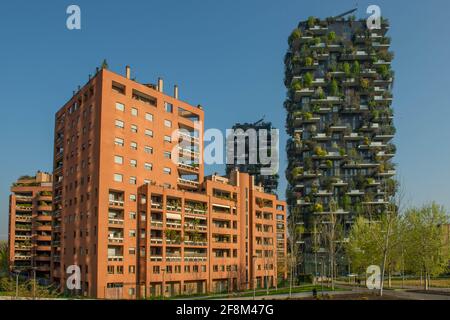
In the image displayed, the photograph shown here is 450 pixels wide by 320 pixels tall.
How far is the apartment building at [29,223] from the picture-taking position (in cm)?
9825

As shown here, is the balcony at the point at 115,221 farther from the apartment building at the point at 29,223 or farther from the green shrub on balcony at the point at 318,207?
the green shrub on balcony at the point at 318,207

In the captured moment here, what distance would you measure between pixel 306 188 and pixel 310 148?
35.0 ft

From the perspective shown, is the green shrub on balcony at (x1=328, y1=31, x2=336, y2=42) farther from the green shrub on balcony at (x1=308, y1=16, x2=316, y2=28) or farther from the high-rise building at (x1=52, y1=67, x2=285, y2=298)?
the high-rise building at (x1=52, y1=67, x2=285, y2=298)

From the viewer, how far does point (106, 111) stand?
64000mm

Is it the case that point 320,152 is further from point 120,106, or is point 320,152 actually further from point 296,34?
point 120,106

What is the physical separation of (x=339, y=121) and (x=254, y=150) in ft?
193

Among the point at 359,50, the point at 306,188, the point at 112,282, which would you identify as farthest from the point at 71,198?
the point at 359,50

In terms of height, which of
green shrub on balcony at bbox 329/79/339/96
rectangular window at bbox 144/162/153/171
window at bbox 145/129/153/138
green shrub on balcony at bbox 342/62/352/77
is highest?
green shrub on balcony at bbox 342/62/352/77

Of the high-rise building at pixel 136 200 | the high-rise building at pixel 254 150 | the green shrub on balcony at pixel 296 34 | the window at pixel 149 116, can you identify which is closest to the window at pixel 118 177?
the high-rise building at pixel 136 200

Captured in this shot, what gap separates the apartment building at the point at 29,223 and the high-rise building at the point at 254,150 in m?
69.9

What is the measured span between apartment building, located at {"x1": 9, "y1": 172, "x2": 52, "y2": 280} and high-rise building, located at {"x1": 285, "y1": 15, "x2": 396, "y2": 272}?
5926 centimetres

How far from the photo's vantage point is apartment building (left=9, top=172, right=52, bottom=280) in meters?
98.2

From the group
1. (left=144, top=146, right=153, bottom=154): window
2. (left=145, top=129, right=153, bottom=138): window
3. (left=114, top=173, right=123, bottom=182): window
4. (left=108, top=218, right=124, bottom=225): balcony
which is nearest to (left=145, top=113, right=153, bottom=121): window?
(left=145, top=129, right=153, bottom=138): window

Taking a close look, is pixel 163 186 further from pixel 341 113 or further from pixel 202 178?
pixel 341 113
